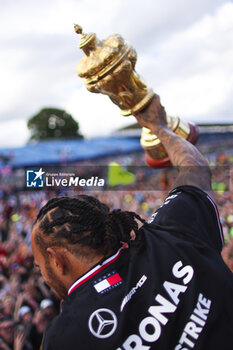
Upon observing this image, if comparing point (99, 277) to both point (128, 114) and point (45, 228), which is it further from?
point (128, 114)

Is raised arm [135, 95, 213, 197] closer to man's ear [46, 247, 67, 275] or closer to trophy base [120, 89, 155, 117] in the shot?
trophy base [120, 89, 155, 117]

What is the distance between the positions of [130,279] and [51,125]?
44.0 m

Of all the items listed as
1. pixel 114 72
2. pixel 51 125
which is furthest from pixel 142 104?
pixel 51 125

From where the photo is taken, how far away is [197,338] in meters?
1.08

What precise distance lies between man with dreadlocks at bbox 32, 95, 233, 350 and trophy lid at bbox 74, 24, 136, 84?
60 centimetres

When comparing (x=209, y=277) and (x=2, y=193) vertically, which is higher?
(x=209, y=277)

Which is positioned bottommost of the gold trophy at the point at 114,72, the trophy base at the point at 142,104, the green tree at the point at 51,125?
the green tree at the point at 51,125

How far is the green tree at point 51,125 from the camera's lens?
143 ft

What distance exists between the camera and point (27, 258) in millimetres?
6957

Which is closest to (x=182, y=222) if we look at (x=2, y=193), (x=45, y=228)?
(x=45, y=228)

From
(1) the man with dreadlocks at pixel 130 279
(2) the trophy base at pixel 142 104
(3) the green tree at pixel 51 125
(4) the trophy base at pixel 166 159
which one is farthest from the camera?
(3) the green tree at pixel 51 125

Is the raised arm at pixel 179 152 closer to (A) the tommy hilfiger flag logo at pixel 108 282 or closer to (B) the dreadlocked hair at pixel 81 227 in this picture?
(B) the dreadlocked hair at pixel 81 227

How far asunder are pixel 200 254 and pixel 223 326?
239 mm

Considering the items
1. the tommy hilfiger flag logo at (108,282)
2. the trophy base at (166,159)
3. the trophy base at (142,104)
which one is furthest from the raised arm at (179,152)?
the tommy hilfiger flag logo at (108,282)
